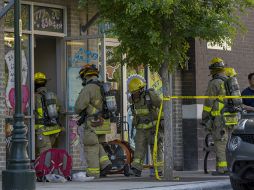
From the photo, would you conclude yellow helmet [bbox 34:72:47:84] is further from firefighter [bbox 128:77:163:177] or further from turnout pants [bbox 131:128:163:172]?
turnout pants [bbox 131:128:163:172]

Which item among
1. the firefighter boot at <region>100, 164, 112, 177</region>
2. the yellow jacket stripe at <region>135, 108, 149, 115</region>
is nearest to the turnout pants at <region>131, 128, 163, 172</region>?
the yellow jacket stripe at <region>135, 108, 149, 115</region>

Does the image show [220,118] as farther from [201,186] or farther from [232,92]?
[201,186]

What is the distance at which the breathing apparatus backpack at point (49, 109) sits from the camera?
16.1m

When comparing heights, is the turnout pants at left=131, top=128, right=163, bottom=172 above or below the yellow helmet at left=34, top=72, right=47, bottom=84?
below

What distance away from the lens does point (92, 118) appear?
15.6 metres

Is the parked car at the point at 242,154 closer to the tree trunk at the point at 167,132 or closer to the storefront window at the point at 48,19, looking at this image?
the tree trunk at the point at 167,132

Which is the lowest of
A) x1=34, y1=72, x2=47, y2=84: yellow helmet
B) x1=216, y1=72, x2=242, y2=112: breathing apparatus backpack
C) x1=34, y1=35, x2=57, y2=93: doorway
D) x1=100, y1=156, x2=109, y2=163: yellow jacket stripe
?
x1=100, y1=156, x2=109, y2=163: yellow jacket stripe

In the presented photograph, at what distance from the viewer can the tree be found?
573 inches

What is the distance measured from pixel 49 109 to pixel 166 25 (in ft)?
9.78

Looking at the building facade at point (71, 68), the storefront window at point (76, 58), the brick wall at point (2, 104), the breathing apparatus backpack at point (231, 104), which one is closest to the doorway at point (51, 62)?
the building facade at point (71, 68)

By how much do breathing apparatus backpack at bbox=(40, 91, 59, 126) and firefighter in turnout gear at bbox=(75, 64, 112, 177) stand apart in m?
0.69

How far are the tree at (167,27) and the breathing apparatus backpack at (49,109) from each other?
1.90 metres

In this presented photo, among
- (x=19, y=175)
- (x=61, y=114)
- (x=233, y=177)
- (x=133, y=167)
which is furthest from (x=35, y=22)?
(x=233, y=177)

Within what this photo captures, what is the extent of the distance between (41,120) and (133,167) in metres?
2.06
